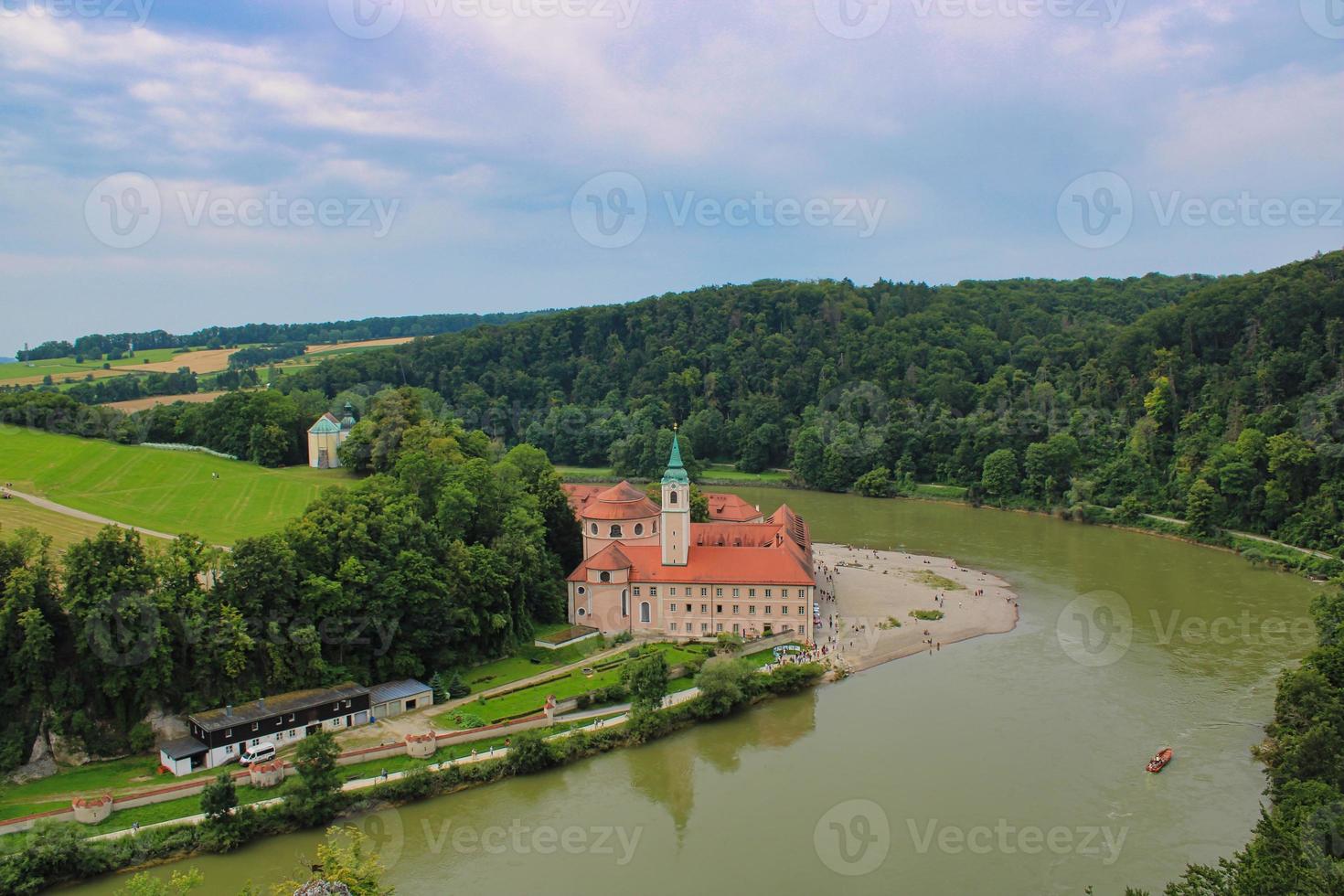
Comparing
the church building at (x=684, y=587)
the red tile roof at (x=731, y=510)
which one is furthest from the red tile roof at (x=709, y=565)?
the red tile roof at (x=731, y=510)

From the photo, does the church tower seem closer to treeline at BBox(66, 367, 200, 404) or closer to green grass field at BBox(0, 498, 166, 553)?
green grass field at BBox(0, 498, 166, 553)

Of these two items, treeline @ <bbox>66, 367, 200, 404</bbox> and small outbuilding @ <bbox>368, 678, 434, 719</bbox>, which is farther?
treeline @ <bbox>66, 367, 200, 404</bbox>

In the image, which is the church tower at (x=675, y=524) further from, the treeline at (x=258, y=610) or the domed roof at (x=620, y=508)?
the treeline at (x=258, y=610)

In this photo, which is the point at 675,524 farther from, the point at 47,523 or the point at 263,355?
the point at 263,355

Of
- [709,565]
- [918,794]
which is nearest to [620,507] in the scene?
[709,565]

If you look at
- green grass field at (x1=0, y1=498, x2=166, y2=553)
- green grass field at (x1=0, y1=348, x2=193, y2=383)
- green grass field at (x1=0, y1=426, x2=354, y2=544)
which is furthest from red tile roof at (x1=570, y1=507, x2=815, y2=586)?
green grass field at (x1=0, y1=348, x2=193, y2=383)

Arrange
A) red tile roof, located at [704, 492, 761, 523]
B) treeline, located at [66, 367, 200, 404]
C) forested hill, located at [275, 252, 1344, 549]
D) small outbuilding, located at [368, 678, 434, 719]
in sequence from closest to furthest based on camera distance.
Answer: small outbuilding, located at [368, 678, 434, 719] → red tile roof, located at [704, 492, 761, 523] → forested hill, located at [275, 252, 1344, 549] → treeline, located at [66, 367, 200, 404]

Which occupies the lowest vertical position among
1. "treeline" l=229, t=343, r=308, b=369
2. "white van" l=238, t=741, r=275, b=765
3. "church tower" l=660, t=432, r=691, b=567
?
"white van" l=238, t=741, r=275, b=765
